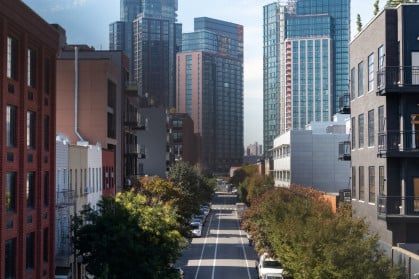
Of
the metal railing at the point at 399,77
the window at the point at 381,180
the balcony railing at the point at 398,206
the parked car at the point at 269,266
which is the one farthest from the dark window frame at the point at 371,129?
the parked car at the point at 269,266

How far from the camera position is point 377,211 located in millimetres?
31281

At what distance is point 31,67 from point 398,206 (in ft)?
53.7

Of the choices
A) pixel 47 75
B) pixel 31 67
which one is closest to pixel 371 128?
pixel 47 75

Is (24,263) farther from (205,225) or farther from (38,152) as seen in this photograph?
(205,225)

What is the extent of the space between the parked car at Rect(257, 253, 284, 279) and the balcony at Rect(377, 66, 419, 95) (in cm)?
1680

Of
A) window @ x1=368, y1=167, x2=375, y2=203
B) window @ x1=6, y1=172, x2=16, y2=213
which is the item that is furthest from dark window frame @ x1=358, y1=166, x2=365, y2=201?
window @ x1=6, y1=172, x2=16, y2=213

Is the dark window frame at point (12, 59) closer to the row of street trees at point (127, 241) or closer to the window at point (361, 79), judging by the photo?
the row of street trees at point (127, 241)

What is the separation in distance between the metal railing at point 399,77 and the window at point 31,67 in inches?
566

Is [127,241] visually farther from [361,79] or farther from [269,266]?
[269,266]

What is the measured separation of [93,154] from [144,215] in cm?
1333

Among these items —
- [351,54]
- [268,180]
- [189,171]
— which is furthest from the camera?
[268,180]

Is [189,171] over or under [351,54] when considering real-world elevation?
under

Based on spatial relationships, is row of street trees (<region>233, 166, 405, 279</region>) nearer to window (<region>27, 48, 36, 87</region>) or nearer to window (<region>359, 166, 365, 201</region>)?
window (<region>359, 166, 365, 201</region>)

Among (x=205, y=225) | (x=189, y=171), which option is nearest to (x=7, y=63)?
(x=189, y=171)
